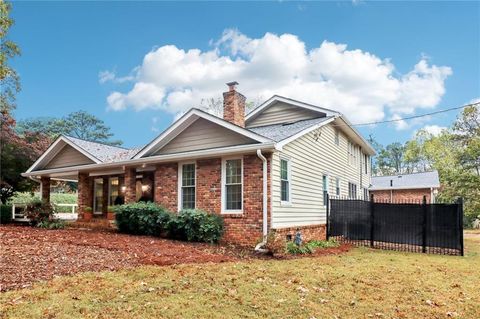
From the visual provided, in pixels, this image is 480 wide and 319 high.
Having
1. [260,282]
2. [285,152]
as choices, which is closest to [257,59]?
[285,152]

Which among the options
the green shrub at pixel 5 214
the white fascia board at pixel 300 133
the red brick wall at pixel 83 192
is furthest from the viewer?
the green shrub at pixel 5 214

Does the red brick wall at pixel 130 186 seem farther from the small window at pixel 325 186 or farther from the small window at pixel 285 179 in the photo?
the small window at pixel 325 186

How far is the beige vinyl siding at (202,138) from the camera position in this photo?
12.0 m

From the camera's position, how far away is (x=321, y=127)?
587 inches

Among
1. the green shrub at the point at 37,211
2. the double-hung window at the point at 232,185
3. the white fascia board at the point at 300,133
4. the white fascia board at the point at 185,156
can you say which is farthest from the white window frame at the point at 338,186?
the green shrub at the point at 37,211

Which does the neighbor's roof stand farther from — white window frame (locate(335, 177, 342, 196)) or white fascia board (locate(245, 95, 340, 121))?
white fascia board (locate(245, 95, 340, 121))

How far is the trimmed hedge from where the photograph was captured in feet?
37.0

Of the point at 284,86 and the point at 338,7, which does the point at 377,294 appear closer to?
the point at 338,7

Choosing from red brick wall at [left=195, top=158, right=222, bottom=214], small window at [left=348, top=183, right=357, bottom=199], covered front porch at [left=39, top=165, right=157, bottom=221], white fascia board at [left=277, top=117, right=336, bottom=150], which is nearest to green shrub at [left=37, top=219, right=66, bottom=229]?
covered front porch at [left=39, top=165, right=157, bottom=221]

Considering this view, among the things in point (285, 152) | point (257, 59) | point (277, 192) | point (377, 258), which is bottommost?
point (377, 258)

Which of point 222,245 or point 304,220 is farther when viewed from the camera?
point 304,220

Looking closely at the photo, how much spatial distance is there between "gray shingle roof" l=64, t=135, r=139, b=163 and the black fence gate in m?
9.14

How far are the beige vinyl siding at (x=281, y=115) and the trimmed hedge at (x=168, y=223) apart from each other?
711 centimetres

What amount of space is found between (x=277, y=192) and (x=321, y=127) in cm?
490
